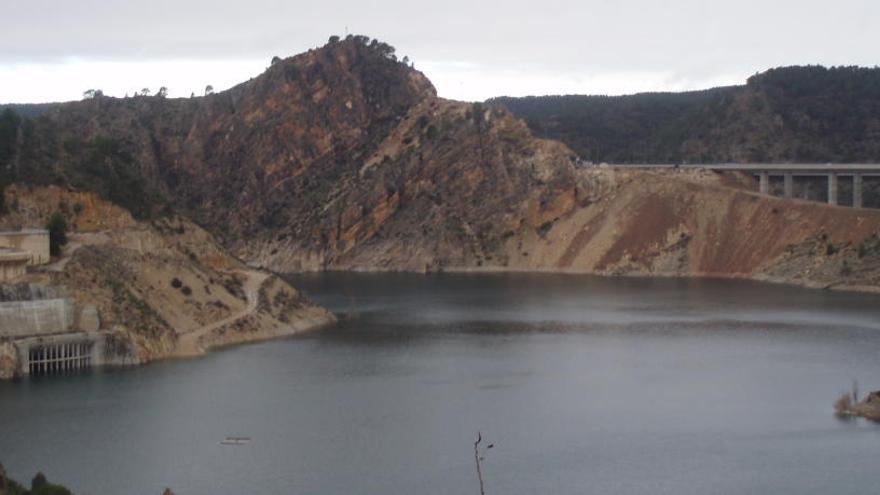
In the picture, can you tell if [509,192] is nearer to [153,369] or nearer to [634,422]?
[153,369]

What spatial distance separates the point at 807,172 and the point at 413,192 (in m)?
38.6

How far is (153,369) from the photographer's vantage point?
77500mm

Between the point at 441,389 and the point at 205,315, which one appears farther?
the point at 205,315

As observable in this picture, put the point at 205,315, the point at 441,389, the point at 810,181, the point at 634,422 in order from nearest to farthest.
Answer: the point at 634,422 → the point at 441,389 → the point at 205,315 → the point at 810,181

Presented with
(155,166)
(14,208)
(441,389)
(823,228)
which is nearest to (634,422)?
(441,389)

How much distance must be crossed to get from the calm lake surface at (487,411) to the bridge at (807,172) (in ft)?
131

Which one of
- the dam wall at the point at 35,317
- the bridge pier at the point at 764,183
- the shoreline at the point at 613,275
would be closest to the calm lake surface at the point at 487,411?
the dam wall at the point at 35,317

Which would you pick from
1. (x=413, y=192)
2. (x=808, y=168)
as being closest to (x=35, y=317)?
(x=413, y=192)

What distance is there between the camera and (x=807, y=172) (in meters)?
146

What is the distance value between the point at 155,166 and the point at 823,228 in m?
76.6

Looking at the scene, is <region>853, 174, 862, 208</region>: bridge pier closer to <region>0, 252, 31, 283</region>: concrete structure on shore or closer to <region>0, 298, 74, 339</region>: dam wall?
<region>0, 298, 74, 339</region>: dam wall

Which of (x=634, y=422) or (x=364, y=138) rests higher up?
(x=364, y=138)

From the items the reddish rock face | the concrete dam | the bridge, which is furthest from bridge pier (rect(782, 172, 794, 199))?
the concrete dam

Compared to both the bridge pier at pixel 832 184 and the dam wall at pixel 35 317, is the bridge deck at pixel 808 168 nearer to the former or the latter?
the bridge pier at pixel 832 184
